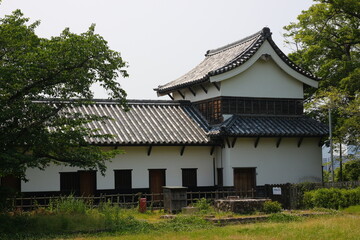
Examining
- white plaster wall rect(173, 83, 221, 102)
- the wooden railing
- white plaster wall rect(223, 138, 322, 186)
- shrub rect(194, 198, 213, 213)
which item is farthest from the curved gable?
shrub rect(194, 198, 213, 213)

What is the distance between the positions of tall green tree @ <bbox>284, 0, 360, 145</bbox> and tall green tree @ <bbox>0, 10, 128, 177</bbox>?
16130 mm

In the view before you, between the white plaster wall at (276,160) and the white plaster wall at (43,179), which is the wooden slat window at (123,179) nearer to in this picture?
the white plaster wall at (43,179)

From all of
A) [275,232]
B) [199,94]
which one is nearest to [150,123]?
[199,94]

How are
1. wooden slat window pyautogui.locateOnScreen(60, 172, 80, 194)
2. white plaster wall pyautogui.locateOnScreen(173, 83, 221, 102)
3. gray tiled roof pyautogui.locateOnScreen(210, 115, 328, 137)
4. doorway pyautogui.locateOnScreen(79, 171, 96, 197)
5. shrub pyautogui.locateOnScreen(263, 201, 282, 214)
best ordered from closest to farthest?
shrub pyautogui.locateOnScreen(263, 201, 282, 214)
wooden slat window pyautogui.locateOnScreen(60, 172, 80, 194)
doorway pyautogui.locateOnScreen(79, 171, 96, 197)
gray tiled roof pyautogui.locateOnScreen(210, 115, 328, 137)
white plaster wall pyautogui.locateOnScreen(173, 83, 221, 102)

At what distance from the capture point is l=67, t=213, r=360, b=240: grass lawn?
1612 cm

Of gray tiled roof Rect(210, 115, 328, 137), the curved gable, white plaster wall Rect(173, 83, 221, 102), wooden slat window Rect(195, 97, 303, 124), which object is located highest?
the curved gable

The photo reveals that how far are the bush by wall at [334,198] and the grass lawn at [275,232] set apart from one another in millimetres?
4474

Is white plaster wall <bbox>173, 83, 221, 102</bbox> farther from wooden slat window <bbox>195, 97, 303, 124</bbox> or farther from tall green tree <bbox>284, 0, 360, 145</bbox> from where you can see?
tall green tree <bbox>284, 0, 360, 145</bbox>

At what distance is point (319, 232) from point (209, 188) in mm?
12140

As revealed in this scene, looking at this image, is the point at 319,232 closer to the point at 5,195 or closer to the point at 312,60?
the point at 5,195

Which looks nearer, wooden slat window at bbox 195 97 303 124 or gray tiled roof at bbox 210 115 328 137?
gray tiled roof at bbox 210 115 328 137

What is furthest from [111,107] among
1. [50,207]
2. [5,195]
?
[5,195]

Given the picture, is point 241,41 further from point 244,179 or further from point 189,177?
point 189,177

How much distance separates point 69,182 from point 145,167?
3.85m
